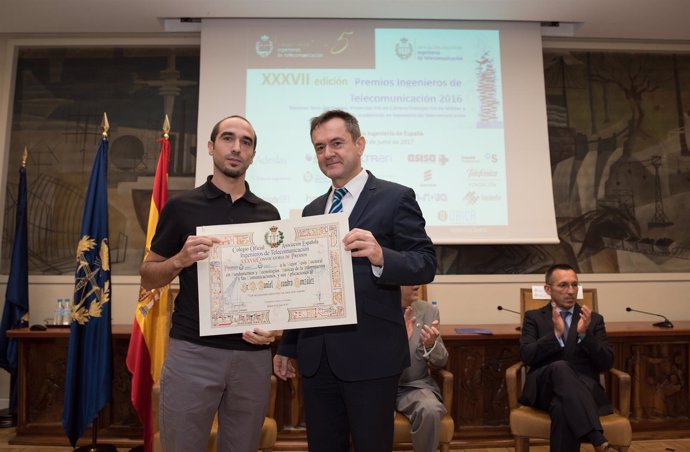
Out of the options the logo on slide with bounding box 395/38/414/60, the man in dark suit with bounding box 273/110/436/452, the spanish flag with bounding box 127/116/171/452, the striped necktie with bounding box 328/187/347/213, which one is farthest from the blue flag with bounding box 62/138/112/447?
the logo on slide with bounding box 395/38/414/60

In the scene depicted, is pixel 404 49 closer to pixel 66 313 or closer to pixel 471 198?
pixel 471 198

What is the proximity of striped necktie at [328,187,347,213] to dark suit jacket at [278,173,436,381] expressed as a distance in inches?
2.9

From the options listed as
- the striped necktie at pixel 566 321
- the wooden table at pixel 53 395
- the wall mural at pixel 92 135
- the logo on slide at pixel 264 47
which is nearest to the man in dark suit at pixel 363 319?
the striped necktie at pixel 566 321

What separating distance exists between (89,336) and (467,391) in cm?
270

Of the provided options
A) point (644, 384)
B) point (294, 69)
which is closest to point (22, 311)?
point (294, 69)

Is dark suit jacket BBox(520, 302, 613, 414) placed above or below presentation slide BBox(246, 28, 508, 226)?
below

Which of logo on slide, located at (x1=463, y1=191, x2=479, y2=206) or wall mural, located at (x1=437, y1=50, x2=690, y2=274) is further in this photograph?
wall mural, located at (x1=437, y1=50, x2=690, y2=274)

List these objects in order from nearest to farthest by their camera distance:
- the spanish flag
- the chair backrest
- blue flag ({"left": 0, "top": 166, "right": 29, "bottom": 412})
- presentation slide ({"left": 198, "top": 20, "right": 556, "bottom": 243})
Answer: the spanish flag → the chair backrest → blue flag ({"left": 0, "top": 166, "right": 29, "bottom": 412}) → presentation slide ({"left": 198, "top": 20, "right": 556, "bottom": 243})

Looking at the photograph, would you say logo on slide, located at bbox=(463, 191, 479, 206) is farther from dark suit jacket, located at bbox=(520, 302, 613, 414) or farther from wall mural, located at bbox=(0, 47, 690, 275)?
dark suit jacket, located at bbox=(520, 302, 613, 414)

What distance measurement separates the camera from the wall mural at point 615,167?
4.64 m

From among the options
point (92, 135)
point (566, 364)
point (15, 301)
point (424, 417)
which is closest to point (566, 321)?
point (566, 364)

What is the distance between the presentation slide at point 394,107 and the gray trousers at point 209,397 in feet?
8.44

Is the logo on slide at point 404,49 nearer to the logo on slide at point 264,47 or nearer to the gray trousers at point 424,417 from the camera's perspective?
the logo on slide at point 264,47

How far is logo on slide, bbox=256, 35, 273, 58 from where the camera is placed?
4484mm
